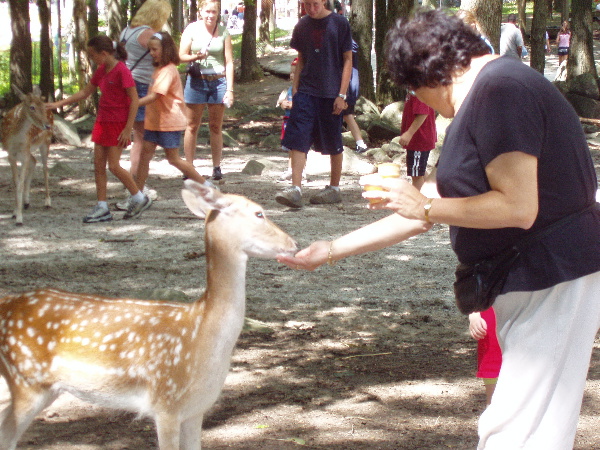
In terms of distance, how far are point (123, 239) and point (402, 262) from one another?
2.63m

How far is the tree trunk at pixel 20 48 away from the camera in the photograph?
14086 millimetres

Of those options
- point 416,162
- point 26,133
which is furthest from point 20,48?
point 416,162

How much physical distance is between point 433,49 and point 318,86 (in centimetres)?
620

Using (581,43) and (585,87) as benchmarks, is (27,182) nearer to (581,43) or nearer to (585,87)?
(585,87)

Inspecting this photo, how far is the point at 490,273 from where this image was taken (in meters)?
2.73

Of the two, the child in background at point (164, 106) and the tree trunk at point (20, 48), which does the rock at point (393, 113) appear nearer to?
the tree trunk at point (20, 48)

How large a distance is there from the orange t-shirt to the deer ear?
5.39 meters

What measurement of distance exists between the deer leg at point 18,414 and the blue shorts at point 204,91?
684 cm

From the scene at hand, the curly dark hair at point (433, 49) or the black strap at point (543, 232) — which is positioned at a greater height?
the curly dark hair at point (433, 49)

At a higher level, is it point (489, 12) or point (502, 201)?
point (489, 12)

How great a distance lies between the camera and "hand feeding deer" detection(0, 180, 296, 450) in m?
3.38

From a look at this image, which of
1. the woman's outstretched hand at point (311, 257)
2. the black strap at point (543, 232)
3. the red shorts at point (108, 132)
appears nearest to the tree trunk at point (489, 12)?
the red shorts at point (108, 132)

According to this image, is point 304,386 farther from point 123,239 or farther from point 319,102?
point 319,102

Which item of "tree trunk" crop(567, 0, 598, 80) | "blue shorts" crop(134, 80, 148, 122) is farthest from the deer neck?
"tree trunk" crop(567, 0, 598, 80)
